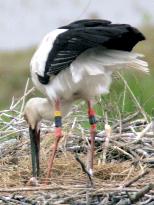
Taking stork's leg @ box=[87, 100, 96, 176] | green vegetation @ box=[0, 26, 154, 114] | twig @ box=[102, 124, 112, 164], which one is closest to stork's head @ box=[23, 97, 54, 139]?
stork's leg @ box=[87, 100, 96, 176]

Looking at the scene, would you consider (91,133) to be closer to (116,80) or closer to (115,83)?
(116,80)

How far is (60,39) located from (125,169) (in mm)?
955

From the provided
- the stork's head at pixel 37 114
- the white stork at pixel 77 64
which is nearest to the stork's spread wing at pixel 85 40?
the white stork at pixel 77 64

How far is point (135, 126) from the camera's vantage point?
25.1 ft

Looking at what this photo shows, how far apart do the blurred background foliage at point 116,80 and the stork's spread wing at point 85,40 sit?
99 centimetres

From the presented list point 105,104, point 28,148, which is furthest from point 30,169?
point 105,104

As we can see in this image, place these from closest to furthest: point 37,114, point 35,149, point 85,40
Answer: point 85,40 → point 35,149 → point 37,114

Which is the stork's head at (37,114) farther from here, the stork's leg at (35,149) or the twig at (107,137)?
the twig at (107,137)

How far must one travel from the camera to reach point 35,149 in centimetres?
715

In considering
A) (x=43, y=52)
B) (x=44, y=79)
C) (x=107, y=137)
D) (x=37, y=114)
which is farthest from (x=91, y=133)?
(x=43, y=52)

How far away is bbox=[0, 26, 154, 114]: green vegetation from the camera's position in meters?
7.93

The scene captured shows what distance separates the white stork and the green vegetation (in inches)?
23.2

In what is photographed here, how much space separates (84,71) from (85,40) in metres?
0.31

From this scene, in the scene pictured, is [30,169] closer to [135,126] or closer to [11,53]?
[135,126]
